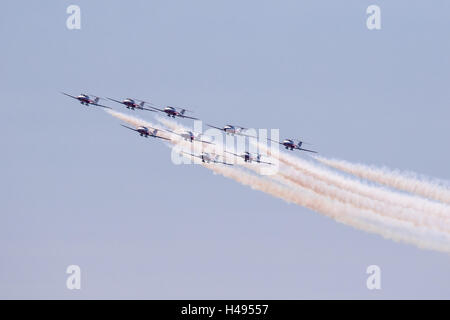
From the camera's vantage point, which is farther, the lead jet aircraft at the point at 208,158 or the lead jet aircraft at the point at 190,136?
Result: the lead jet aircraft at the point at 190,136

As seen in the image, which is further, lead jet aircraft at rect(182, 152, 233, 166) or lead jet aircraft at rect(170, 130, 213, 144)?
lead jet aircraft at rect(170, 130, 213, 144)

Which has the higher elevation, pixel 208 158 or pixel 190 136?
pixel 190 136

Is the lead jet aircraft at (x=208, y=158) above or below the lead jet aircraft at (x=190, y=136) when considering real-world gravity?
below

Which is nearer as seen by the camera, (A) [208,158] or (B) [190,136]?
(A) [208,158]

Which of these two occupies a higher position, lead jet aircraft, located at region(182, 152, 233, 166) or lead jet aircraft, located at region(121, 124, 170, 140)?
lead jet aircraft, located at region(121, 124, 170, 140)

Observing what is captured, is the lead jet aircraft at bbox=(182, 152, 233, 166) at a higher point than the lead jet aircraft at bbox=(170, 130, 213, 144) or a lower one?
lower

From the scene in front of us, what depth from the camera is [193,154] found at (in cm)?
10794
